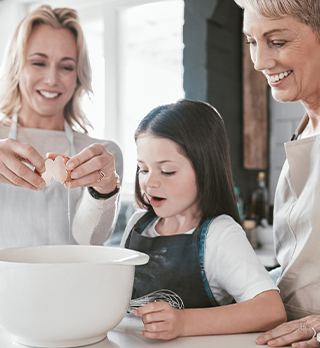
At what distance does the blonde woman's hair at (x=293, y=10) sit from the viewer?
94cm

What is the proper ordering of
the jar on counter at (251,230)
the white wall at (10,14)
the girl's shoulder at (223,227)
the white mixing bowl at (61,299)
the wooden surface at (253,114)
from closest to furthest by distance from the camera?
the white mixing bowl at (61,299)
the girl's shoulder at (223,227)
the jar on counter at (251,230)
the wooden surface at (253,114)
the white wall at (10,14)

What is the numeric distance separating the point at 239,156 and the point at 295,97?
185cm

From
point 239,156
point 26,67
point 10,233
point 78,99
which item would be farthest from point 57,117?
point 239,156

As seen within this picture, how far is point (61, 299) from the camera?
66 centimetres

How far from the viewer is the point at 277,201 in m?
1.12

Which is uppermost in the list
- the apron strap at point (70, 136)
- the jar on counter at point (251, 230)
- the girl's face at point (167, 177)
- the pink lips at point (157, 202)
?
the apron strap at point (70, 136)

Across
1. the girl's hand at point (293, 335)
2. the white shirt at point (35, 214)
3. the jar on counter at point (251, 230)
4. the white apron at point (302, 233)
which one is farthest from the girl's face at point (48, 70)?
the jar on counter at point (251, 230)

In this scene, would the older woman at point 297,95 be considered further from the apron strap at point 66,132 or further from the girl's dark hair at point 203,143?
the apron strap at point 66,132

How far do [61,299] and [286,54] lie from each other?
72cm

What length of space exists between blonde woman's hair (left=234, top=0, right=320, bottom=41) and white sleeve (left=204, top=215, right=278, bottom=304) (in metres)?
0.49

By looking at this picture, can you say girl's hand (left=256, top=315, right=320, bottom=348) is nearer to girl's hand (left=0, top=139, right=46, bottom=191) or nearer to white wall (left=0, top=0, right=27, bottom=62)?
girl's hand (left=0, top=139, right=46, bottom=191)

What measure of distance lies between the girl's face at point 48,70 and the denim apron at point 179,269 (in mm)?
726

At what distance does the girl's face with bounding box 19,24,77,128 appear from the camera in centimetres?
153

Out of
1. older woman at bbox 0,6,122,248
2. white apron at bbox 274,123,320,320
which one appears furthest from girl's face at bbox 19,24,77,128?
white apron at bbox 274,123,320,320
